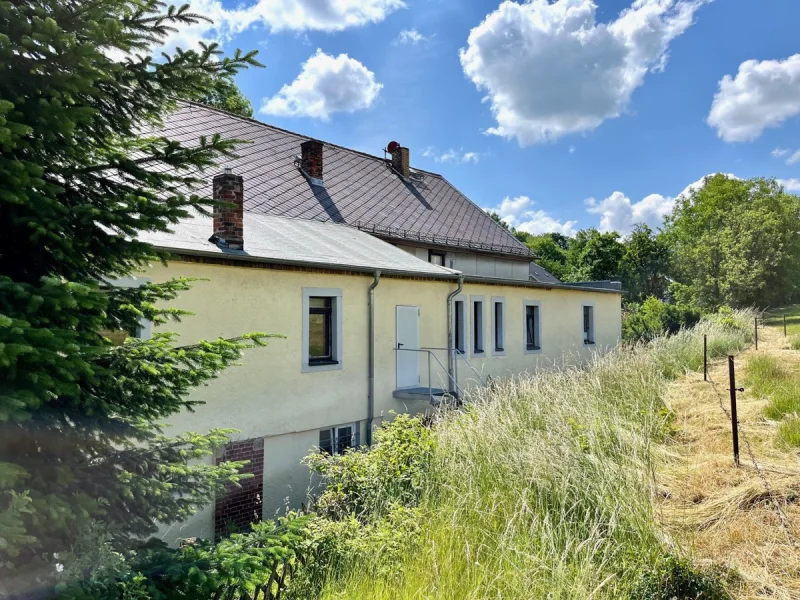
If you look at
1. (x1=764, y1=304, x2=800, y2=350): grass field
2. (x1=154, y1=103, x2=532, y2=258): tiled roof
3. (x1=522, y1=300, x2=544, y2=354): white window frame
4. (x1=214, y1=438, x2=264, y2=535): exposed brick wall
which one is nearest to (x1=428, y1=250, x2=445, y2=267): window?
(x1=154, y1=103, x2=532, y2=258): tiled roof

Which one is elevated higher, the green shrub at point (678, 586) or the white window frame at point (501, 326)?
the white window frame at point (501, 326)

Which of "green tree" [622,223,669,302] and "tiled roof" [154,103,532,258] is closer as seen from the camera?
"tiled roof" [154,103,532,258]

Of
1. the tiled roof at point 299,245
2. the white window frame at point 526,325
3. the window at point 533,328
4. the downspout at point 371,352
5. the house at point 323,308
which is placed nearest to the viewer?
the tiled roof at point 299,245

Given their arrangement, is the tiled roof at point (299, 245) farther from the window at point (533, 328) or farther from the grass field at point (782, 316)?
the grass field at point (782, 316)

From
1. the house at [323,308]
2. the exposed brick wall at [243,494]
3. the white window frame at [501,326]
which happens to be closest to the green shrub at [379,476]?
the exposed brick wall at [243,494]

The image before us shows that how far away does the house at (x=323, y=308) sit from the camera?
8641mm

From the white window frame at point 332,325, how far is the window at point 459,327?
456 cm

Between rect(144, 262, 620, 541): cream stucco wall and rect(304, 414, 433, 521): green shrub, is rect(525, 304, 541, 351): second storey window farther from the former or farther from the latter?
rect(304, 414, 433, 521): green shrub

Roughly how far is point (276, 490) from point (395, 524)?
524cm

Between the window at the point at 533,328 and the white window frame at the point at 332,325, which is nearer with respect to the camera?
the white window frame at the point at 332,325

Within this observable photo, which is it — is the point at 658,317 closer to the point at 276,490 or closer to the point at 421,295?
the point at 421,295

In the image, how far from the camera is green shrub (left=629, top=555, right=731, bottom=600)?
→ 3646 mm

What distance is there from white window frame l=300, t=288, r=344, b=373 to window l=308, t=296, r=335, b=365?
64 millimetres

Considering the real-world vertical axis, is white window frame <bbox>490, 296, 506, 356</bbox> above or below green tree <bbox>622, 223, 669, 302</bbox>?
below
